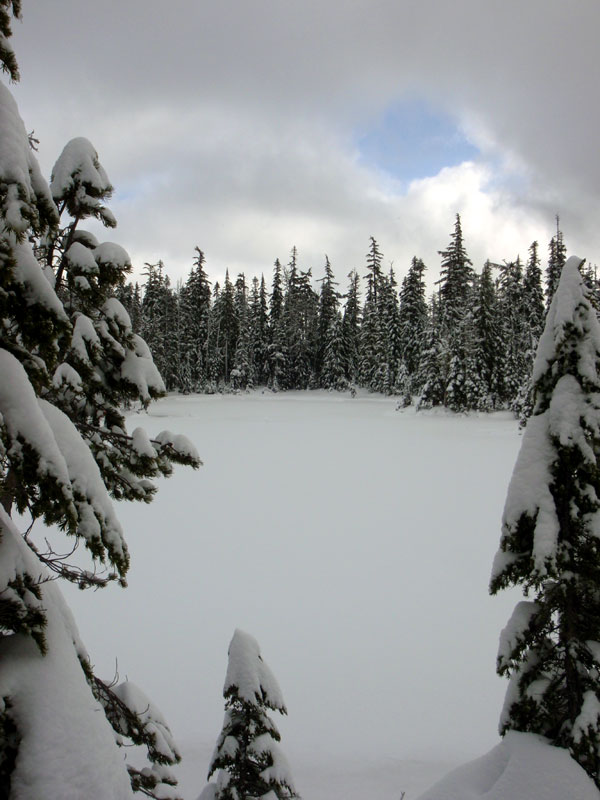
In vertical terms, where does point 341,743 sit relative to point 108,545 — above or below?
below

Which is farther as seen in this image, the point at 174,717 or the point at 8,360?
the point at 174,717

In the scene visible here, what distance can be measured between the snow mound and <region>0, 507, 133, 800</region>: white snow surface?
10.0ft

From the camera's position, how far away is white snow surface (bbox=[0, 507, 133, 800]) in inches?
74.2

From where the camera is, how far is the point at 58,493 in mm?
2090

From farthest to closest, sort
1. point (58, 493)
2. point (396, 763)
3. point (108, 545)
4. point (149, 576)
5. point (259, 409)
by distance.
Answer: point (259, 409) → point (149, 576) → point (396, 763) → point (108, 545) → point (58, 493)

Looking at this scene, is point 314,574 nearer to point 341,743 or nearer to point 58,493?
point 341,743

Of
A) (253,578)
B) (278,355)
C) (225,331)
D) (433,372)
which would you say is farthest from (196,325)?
(253,578)

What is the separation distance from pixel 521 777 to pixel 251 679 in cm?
219

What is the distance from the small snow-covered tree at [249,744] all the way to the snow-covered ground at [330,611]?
2.65m

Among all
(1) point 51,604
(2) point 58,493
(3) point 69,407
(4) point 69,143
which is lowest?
(1) point 51,604

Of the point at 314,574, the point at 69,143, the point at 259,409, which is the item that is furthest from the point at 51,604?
the point at 259,409

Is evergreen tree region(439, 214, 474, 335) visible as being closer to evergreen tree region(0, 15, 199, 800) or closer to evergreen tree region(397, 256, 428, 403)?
evergreen tree region(397, 256, 428, 403)

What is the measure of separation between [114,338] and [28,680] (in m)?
3.37

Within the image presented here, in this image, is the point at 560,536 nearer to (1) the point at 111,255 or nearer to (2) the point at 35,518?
(2) the point at 35,518
